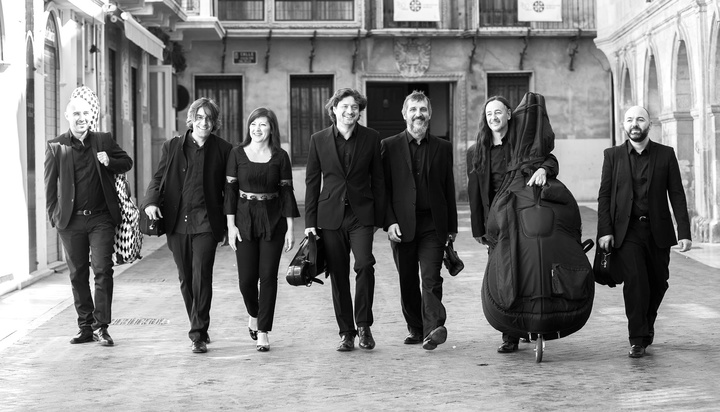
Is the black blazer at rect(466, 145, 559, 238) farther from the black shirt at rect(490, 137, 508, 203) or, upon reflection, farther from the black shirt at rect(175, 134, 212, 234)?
the black shirt at rect(175, 134, 212, 234)

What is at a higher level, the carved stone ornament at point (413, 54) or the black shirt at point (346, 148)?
the carved stone ornament at point (413, 54)

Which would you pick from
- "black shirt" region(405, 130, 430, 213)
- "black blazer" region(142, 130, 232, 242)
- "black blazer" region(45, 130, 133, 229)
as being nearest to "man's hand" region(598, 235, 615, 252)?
"black shirt" region(405, 130, 430, 213)

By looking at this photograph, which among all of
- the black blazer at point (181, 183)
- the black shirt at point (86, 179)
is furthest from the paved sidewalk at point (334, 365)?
the black shirt at point (86, 179)

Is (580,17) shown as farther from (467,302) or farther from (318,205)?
(318,205)

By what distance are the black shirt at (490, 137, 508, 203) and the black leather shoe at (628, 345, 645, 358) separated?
4.61 feet

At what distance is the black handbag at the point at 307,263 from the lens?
28.2 feet

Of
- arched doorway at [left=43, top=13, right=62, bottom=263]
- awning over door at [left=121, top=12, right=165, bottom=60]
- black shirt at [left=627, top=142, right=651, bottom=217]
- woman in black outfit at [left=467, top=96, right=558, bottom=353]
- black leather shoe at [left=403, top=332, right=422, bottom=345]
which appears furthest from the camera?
awning over door at [left=121, top=12, right=165, bottom=60]

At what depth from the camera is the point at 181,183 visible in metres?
8.95

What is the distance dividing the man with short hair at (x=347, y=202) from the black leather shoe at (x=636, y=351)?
1.83 metres

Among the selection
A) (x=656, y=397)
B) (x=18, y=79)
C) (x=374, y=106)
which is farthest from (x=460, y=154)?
(x=656, y=397)

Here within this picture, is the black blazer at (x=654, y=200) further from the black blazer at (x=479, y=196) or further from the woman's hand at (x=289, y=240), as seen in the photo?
the woman's hand at (x=289, y=240)

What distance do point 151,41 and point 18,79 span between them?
8.72 m

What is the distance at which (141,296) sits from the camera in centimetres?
1277

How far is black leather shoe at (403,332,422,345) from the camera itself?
909 centimetres
